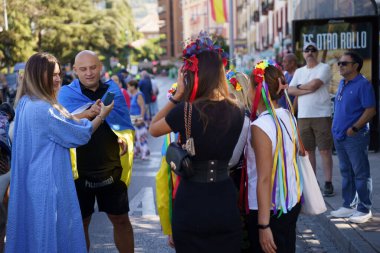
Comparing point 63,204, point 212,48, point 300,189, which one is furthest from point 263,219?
point 63,204

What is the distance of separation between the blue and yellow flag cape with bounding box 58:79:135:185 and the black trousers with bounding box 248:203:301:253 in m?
1.56

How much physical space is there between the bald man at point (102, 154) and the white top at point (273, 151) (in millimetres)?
1505

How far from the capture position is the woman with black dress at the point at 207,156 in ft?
10.9

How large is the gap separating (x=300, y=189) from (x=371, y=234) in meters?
2.41

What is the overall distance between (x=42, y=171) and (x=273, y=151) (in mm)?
1454

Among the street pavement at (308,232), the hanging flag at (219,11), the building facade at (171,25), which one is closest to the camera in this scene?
the street pavement at (308,232)

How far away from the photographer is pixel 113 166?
495 cm

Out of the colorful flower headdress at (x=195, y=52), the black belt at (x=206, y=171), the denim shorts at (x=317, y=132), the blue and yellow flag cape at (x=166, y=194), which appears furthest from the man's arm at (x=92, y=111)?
the denim shorts at (x=317, y=132)

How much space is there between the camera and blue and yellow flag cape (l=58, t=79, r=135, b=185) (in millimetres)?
4926

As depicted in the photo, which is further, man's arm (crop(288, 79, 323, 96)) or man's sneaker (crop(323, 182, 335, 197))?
man's arm (crop(288, 79, 323, 96))

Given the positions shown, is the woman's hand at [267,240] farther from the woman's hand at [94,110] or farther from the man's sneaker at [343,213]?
the man's sneaker at [343,213]

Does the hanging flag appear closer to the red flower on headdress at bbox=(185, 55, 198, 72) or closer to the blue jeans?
the blue jeans

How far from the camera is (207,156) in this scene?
3338 millimetres

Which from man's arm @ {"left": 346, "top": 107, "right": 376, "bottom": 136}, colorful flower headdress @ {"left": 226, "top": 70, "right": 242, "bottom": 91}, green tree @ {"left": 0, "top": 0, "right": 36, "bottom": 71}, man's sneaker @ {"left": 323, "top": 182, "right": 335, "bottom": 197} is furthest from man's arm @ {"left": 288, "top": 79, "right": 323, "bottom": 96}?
green tree @ {"left": 0, "top": 0, "right": 36, "bottom": 71}
